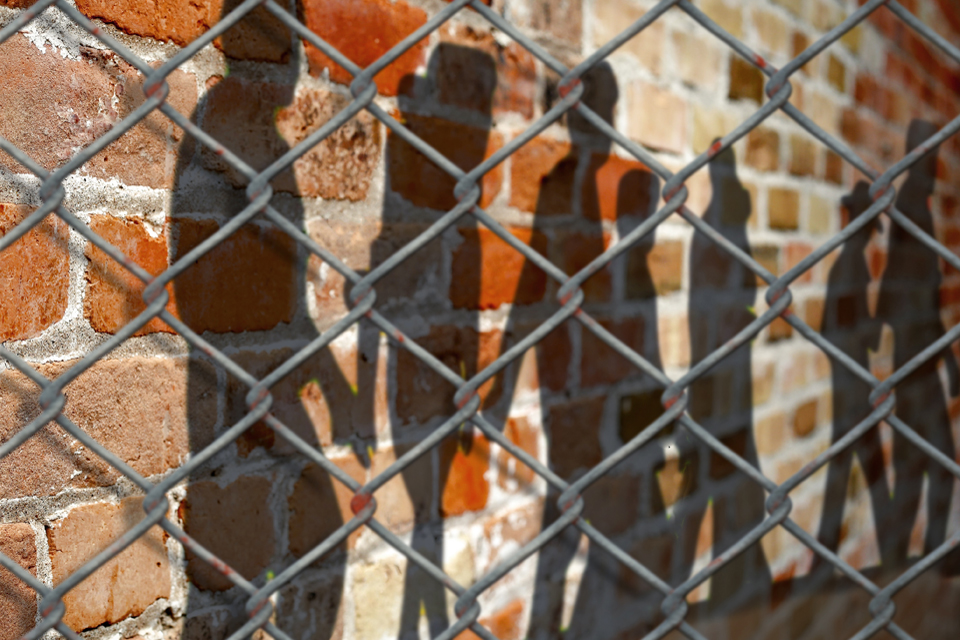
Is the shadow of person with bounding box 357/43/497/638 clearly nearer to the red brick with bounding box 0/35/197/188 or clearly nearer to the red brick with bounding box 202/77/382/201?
the red brick with bounding box 202/77/382/201

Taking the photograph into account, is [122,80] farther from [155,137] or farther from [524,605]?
[524,605]

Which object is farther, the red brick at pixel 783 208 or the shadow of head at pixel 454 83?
the red brick at pixel 783 208

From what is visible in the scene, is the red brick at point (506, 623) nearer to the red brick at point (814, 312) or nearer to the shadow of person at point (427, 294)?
the shadow of person at point (427, 294)

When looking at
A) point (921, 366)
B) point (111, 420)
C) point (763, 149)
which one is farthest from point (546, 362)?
point (921, 366)

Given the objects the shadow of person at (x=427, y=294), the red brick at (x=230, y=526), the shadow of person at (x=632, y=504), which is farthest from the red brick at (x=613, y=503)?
A: the red brick at (x=230, y=526)

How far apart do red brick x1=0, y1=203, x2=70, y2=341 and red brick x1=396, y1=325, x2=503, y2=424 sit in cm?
36

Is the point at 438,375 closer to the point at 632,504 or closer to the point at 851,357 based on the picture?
the point at 632,504

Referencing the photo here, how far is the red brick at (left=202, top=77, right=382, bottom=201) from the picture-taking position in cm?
71

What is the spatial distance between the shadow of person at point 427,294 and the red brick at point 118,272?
0.23m

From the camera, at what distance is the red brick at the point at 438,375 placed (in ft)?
2.81

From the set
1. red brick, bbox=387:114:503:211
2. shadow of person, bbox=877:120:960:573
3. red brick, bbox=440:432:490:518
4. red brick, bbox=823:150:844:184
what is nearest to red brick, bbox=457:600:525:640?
red brick, bbox=440:432:490:518

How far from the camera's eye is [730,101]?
1.27 metres

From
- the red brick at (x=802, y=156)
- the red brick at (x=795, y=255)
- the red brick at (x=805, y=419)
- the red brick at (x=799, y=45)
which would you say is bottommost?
the red brick at (x=805, y=419)

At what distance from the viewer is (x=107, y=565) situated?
26.5 inches
